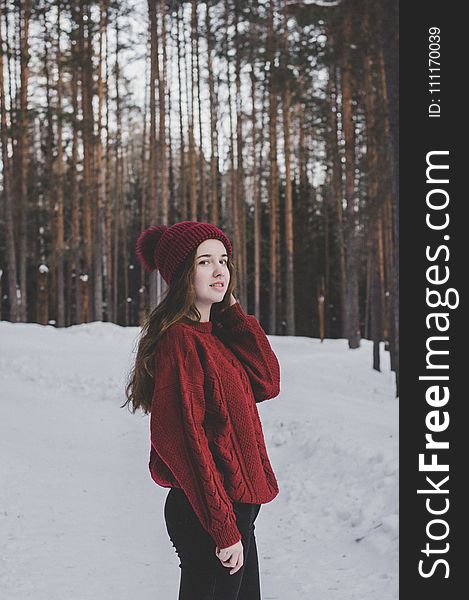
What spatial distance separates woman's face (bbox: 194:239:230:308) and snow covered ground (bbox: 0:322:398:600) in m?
2.47

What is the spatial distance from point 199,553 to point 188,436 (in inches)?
17.9

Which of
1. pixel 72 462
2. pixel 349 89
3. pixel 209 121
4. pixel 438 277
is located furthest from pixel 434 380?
pixel 209 121

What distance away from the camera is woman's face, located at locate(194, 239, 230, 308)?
2.94 meters

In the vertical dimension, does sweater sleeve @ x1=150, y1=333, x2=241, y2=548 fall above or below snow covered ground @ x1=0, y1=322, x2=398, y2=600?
above

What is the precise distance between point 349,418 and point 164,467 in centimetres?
699

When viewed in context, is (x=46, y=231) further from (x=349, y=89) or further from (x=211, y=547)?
(x=211, y=547)

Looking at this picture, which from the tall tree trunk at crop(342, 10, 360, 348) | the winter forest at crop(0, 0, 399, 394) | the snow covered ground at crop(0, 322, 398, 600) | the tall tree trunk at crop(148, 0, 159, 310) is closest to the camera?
the snow covered ground at crop(0, 322, 398, 600)

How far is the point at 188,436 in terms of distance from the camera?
2.64 metres

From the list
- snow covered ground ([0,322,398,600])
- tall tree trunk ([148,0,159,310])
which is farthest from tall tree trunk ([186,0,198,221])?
snow covered ground ([0,322,398,600])

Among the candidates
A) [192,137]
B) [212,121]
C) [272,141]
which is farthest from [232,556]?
[212,121]

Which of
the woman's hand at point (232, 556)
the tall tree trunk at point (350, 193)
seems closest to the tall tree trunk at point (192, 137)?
the tall tree trunk at point (350, 193)

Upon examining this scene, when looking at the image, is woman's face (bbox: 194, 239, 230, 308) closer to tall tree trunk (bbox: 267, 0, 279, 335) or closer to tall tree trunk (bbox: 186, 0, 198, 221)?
tall tree trunk (bbox: 267, 0, 279, 335)

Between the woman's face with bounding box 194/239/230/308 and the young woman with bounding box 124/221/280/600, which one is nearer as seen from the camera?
the young woman with bounding box 124/221/280/600

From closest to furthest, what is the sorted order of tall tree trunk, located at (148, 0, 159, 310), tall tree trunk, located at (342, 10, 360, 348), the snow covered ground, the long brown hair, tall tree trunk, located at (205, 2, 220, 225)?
the long brown hair → the snow covered ground → tall tree trunk, located at (342, 10, 360, 348) → tall tree trunk, located at (148, 0, 159, 310) → tall tree trunk, located at (205, 2, 220, 225)
